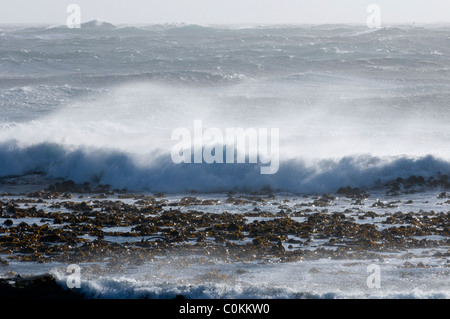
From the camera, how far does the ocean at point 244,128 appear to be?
9.66 m

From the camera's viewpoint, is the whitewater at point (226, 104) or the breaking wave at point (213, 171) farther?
the whitewater at point (226, 104)

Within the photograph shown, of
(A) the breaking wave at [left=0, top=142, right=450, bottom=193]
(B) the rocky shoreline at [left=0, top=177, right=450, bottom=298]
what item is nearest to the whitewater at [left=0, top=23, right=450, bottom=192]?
(A) the breaking wave at [left=0, top=142, right=450, bottom=193]

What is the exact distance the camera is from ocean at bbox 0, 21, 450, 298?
966 centimetres

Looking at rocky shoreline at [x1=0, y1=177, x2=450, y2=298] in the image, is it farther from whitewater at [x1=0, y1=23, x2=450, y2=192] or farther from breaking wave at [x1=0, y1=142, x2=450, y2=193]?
whitewater at [x1=0, y1=23, x2=450, y2=192]

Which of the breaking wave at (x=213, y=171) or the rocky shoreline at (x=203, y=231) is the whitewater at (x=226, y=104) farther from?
the rocky shoreline at (x=203, y=231)

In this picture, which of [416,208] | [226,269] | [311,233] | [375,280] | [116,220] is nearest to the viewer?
[375,280]

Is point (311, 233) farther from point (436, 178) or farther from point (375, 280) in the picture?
point (436, 178)

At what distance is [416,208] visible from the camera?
46.4ft

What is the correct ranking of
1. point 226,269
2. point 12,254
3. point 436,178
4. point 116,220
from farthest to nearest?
point 436,178, point 116,220, point 12,254, point 226,269

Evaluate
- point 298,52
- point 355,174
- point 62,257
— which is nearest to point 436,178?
point 355,174

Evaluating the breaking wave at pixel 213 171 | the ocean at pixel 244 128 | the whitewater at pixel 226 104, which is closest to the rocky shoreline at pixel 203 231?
the ocean at pixel 244 128

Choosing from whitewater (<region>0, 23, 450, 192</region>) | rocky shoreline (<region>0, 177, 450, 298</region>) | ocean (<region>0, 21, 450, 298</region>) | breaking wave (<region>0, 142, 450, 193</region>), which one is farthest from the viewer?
whitewater (<region>0, 23, 450, 192</region>)

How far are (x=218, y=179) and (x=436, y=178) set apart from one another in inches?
217
